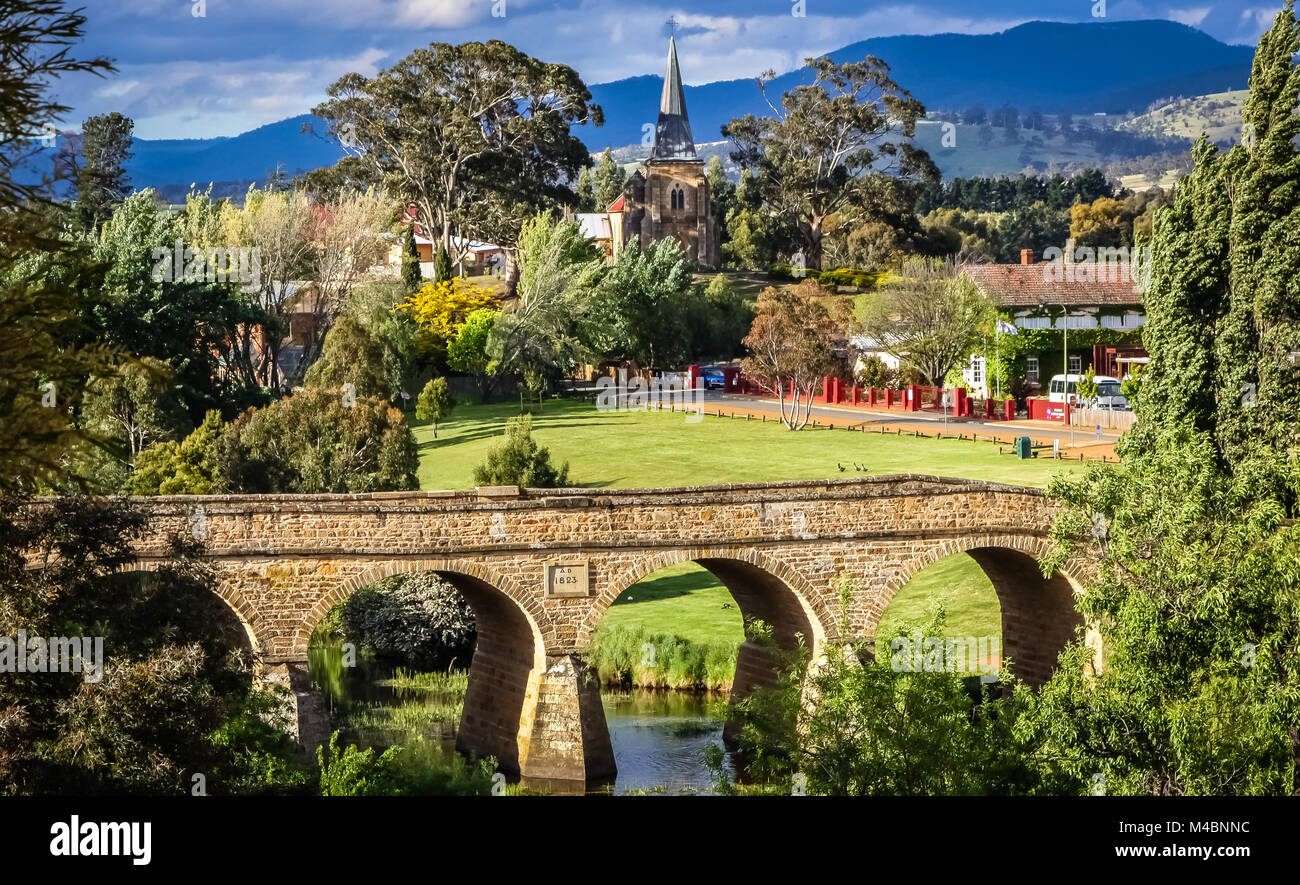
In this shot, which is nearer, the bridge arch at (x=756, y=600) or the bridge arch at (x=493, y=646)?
the bridge arch at (x=493, y=646)

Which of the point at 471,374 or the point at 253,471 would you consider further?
the point at 471,374

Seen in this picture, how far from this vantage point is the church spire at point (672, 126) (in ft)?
358

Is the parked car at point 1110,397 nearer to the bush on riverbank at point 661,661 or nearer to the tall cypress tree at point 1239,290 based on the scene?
the tall cypress tree at point 1239,290

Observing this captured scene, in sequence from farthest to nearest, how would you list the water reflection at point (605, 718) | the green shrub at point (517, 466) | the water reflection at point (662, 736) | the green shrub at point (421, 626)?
1. the green shrub at point (517, 466)
2. the green shrub at point (421, 626)
3. the water reflection at point (605, 718)
4. the water reflection at point (662, 736)

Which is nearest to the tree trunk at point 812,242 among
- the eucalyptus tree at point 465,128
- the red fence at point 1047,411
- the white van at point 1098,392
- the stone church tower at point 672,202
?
the stone church tower at point 672,202

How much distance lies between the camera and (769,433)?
56156 millimetres

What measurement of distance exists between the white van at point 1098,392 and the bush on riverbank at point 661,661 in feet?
80.5

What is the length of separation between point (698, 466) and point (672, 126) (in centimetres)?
6324

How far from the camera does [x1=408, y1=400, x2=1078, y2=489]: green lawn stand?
47.7 m

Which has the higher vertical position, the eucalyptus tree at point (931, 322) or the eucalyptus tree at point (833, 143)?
the eucalyptus tree at point (833, 143)

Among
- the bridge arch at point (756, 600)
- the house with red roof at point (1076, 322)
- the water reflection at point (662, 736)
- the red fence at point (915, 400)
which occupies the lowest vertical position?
the water reflection at point (662, 736)
